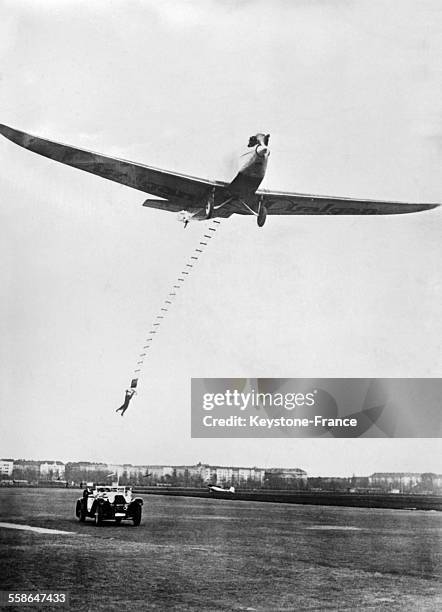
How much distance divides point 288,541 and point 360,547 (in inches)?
28.4

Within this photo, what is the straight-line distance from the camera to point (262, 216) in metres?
6.95

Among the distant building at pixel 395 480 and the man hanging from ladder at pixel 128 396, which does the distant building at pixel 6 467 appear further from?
the distant building at pixel 395 480

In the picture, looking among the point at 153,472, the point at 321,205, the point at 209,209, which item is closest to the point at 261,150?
the point at 209,209

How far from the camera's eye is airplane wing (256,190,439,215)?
695cm

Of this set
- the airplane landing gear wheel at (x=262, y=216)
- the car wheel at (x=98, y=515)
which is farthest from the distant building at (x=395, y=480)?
the car wheel at (x=98, y=515)

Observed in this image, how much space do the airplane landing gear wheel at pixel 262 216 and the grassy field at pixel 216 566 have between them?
10.6 feet

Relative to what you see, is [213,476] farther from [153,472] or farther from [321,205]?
[321,205]

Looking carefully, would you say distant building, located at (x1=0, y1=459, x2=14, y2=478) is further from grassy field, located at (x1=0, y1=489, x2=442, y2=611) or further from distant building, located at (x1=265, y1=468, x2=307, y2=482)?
distant building, located at (x1=265, y1=468, x2=307, y2=482)

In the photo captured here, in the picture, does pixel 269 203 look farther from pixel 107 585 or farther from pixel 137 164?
pixel 107 585

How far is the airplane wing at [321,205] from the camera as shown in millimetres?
6945

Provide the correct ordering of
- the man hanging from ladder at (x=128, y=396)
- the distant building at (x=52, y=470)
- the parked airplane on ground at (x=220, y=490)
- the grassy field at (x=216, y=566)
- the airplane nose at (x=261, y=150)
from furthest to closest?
1. the parked airplane on ground at (x=220, y=490)
2. the man hanging from ladder at (x=128, y=396)
3. the distant building at (x=52, y=470)
4. the airplane nose at (x=261, y=150)
5. the grassy field at (x=216, y=566)

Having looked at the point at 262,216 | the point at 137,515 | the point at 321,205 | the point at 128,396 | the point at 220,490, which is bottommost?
the point at 137,515

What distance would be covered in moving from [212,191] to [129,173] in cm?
86

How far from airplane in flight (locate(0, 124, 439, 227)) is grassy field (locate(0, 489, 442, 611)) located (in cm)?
320
